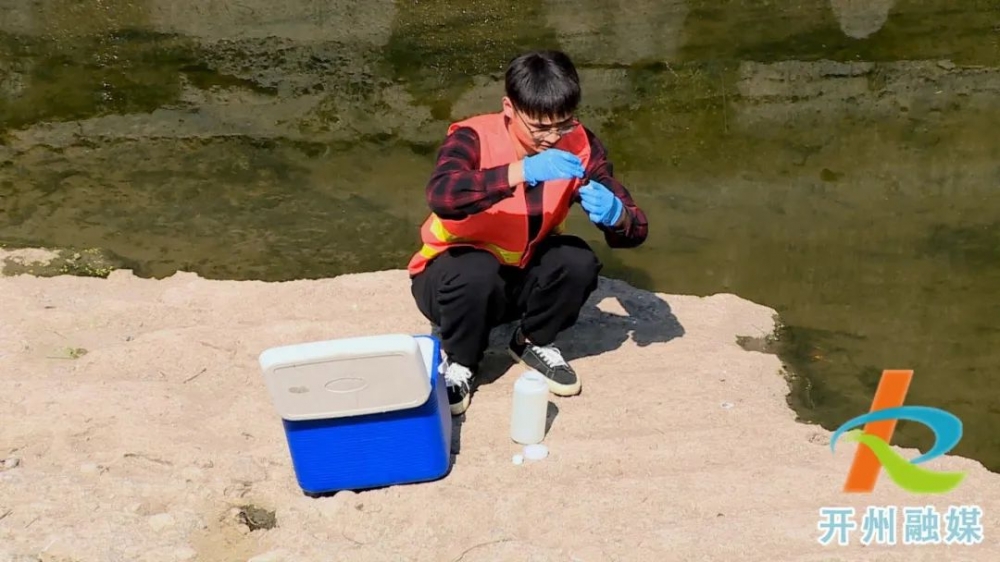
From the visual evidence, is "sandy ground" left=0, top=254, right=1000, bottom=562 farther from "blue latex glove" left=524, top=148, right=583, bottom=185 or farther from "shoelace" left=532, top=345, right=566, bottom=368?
"blue latex glove" left=524, top=148, right=583, bottom=185

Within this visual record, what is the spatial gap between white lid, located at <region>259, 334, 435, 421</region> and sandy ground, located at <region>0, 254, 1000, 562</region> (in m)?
0.30

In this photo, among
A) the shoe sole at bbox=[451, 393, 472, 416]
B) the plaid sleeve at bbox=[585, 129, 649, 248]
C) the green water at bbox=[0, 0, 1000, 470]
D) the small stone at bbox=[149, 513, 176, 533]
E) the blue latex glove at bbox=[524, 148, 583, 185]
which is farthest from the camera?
the green water at bbox=[0, 0, 1000, 470]

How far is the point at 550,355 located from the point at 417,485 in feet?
2.41

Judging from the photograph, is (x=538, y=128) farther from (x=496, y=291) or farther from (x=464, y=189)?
(x=496, y=291)

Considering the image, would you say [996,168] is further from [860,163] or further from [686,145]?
[686,145]

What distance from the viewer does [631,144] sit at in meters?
5.14

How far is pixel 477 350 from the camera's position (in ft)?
10.2

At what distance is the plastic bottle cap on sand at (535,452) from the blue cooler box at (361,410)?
22 centimetres

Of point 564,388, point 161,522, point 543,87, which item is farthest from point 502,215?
point 161,522

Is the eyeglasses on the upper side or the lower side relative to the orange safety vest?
upper

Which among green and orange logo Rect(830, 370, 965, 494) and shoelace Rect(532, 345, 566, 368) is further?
shoelace Rect(532, 345, 566, 368)

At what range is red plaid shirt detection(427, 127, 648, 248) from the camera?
2.78m

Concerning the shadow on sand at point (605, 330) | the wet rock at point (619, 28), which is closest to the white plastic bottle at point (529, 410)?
the shadow on sand at point (605, 330)

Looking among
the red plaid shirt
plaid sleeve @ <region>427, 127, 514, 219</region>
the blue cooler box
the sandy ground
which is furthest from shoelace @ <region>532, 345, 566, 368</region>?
plaid sleeve @ <region>427, 127, 514, 219</region>
